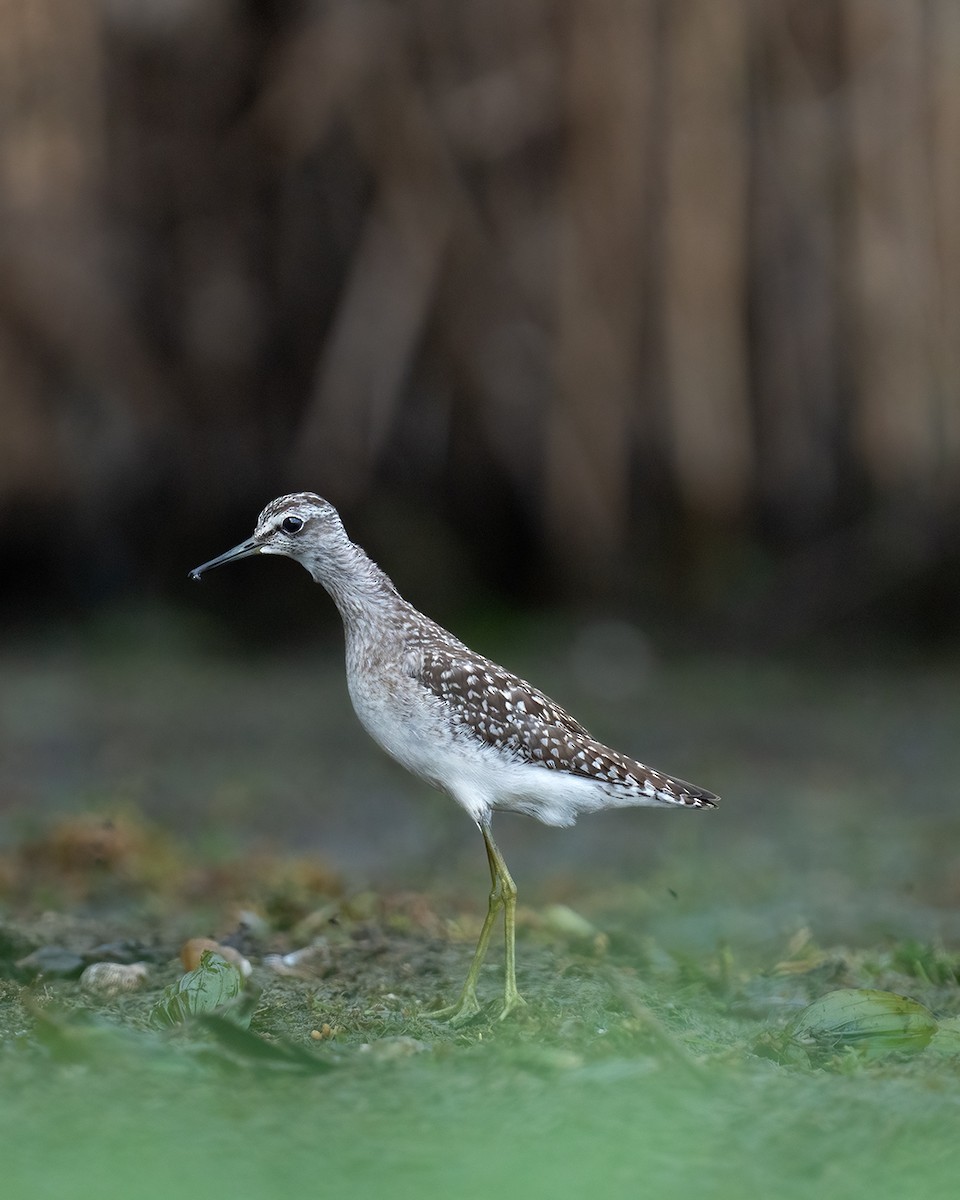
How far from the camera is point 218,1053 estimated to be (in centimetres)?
361

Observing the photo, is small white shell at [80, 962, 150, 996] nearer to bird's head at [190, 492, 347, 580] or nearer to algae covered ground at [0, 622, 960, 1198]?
algae covered ground at [0, 622, 960, 1198]

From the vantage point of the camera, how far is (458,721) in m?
4.70

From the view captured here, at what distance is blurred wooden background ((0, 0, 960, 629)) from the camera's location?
969cm

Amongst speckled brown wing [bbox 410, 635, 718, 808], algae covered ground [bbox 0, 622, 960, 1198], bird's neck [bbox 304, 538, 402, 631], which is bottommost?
algae covered ground [bbox 0, 622, 960, 1198]

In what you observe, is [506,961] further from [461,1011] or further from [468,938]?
[468,938]

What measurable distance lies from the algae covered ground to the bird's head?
1154 millimetres

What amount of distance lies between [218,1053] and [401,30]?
739cm

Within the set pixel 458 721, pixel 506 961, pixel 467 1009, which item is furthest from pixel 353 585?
pixel 467 1009

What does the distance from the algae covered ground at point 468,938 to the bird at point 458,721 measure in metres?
0.46

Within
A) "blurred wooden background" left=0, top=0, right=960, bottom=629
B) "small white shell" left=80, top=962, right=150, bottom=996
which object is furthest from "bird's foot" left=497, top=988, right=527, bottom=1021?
"blurred wooden background" left=0, top=0, right=960, bottom=629

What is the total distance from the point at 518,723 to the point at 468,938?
0.98 m

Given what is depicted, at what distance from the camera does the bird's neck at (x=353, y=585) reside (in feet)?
16.3

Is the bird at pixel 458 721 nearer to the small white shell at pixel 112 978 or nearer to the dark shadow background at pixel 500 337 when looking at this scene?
the small white shell at pixel 112 978

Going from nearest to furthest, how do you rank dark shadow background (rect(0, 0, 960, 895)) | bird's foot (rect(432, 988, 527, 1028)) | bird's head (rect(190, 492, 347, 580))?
1. bird's foot (rect(432, 988, 527, 1028))
2. bird's head (rect(190, 492, 347, 580))
3. dark shadow background (rect(0, 0, 960, 895))
